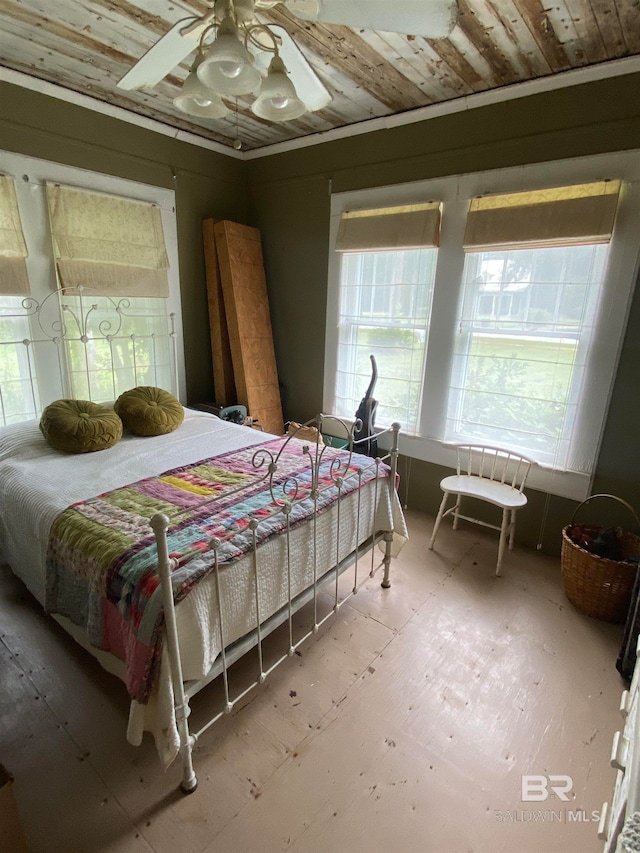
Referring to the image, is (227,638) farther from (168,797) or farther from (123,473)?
(123,473)

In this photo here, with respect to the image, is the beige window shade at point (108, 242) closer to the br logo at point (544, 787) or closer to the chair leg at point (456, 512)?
the chair leg at point (456, 512)

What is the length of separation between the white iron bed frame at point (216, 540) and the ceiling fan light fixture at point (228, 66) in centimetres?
115

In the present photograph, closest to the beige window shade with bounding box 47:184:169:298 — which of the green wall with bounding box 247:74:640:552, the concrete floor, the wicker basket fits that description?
the green wall with bounding box 247:74:640:552

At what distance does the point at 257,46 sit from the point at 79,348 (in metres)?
2.17

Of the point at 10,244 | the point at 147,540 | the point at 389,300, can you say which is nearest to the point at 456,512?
the point at 389,300

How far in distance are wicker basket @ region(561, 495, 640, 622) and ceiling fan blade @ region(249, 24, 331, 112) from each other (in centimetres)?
231

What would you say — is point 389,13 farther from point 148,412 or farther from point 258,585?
point 148,412

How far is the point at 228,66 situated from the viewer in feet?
4.19

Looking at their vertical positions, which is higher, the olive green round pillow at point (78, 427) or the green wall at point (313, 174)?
the green wall at point (313, 174)

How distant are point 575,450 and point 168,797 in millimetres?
2563

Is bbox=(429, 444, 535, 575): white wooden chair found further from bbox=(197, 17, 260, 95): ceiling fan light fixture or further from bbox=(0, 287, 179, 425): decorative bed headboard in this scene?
bbox=(0, 287, 179, 425): decorative bed headboard

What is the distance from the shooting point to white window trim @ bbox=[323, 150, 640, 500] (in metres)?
2.24

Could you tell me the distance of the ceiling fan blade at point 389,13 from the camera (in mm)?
1211

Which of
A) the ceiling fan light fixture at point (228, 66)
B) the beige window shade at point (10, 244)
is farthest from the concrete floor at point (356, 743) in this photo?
the ceiling fan light fixture at point (228, 66)
